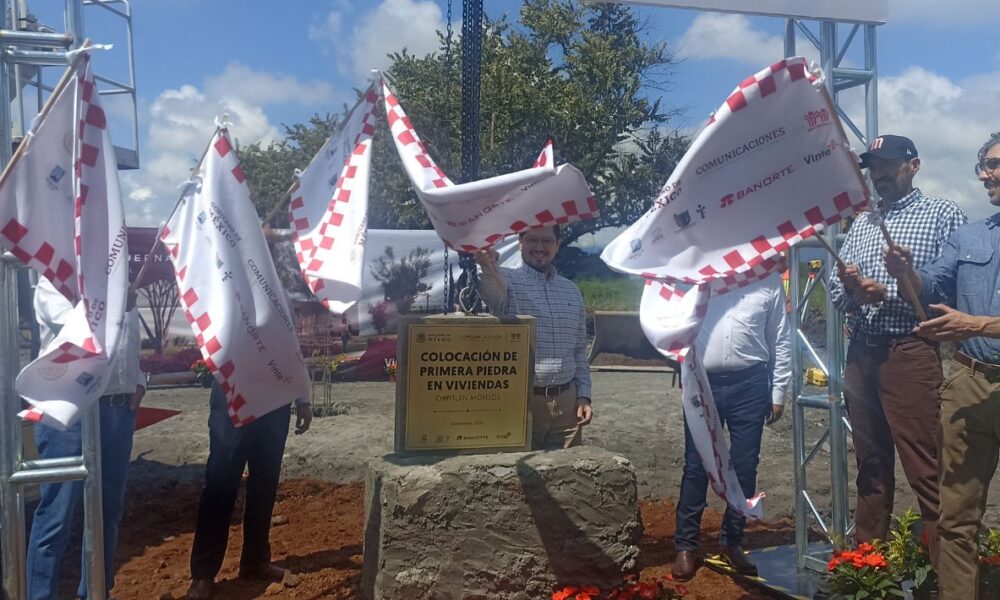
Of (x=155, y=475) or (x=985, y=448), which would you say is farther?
(x=155, y=475)

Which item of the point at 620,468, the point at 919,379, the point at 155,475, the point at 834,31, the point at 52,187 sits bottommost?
the point at 155,475

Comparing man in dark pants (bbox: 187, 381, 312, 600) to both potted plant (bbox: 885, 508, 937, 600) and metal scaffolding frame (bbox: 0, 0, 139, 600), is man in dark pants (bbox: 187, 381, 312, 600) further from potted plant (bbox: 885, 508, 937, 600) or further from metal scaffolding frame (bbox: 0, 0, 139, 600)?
potted plant (bbox: 885, 508, 937, 600)

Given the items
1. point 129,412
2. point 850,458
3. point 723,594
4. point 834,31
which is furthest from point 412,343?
point 850,458

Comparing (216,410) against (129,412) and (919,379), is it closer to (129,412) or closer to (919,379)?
(129,412)

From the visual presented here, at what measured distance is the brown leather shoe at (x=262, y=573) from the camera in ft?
14.2

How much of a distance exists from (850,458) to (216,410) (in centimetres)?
614

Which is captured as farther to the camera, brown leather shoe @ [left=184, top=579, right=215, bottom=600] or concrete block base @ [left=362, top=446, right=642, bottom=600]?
brown leather shoe @ [left=184, top=579, right=215, bottom=600]

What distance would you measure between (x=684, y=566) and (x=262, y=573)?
2.22 metres

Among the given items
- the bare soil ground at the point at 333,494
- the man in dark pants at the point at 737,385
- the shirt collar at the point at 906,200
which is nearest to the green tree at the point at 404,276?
the bare soil ground at the point at 333,494

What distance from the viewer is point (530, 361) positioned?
3.79 m

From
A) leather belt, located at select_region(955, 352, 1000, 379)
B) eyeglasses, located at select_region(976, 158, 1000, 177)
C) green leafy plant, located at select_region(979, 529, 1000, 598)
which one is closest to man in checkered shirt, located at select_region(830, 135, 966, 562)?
green leafy plant, located at select_region(979, 529, 1000, 598)

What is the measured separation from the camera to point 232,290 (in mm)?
3227

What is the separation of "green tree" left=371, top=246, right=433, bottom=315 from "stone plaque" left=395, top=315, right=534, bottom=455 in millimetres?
9615

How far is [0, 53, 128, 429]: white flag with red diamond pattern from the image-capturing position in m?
2.95
